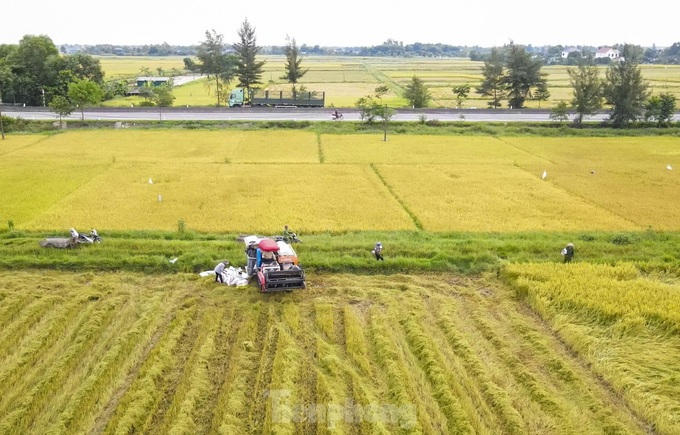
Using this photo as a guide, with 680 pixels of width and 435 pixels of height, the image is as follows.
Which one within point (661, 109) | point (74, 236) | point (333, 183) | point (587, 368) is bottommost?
point (587, 368)

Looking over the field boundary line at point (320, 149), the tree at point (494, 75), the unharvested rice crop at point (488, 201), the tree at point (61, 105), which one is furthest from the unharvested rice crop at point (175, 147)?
the tree at point (494, 75)

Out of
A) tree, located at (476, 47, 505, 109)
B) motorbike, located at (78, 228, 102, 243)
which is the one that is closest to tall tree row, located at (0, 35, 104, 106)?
motorbike, located at (78, 228, 102, 243)

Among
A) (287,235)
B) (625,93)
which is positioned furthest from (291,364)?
(625,93)

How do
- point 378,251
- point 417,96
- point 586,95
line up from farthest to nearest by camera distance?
point 417,96, point 586,95, point 378,251

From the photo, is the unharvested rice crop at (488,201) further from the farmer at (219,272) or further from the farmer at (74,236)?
the farmer at (74,236)

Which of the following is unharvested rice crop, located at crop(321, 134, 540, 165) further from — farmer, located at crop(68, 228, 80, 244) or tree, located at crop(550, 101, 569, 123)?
farmer, located at crop(68, 228, 80, 244)

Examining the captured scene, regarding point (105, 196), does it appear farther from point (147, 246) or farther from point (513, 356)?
point (513, 356)

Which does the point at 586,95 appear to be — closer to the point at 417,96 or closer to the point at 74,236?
the point at 417,96
